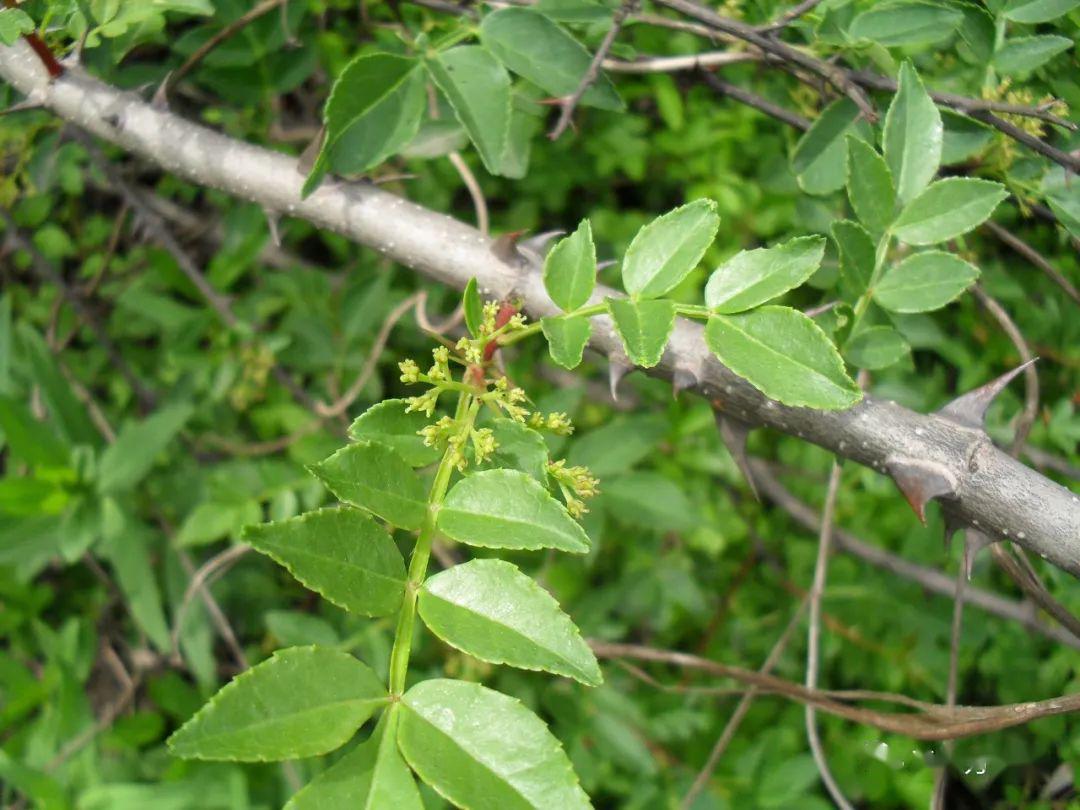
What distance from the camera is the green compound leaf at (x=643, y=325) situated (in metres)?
1.03

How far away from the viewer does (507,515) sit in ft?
3.36

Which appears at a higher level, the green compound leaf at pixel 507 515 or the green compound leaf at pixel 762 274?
the green compound leaf at pixel 762 274

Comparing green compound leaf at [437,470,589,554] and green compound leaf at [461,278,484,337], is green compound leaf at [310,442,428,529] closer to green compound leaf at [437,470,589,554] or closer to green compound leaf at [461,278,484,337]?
green compound leaf at [437,470,589,554]

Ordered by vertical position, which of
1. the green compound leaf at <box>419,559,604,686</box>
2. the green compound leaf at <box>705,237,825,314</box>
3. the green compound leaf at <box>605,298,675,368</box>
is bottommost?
the green compound leaf at <box>419,559,604,686</box>

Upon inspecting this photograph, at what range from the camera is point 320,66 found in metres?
2.53

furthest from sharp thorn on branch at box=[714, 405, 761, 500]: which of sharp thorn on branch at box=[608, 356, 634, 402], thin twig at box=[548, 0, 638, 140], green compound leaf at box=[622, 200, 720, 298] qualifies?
thin twig at box=[548, 0, 638, 140]

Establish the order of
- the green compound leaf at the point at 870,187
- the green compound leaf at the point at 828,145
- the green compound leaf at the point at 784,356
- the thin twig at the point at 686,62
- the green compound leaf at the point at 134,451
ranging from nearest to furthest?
the green compound leaf at the point at 784,356 → the green compound leaf at the point at 870,187 → the green compound leaf at the point at 828,145 → the thin twig at the point at 686,62 → the green compound leaf at the point at 134,451

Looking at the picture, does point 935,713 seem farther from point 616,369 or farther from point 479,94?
point 479,94

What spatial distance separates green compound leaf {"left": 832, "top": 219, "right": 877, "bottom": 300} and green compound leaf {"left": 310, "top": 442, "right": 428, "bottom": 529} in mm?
643

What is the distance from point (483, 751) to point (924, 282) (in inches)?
34.0

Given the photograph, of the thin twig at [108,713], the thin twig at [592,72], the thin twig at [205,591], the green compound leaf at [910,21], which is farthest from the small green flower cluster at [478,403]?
the thin twig at [108,713]

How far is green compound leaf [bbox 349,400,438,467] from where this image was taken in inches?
43.4

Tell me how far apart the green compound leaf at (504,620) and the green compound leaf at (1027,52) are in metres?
1.05

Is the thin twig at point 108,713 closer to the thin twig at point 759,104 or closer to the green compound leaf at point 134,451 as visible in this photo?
the green compound leaf at point 134,451
